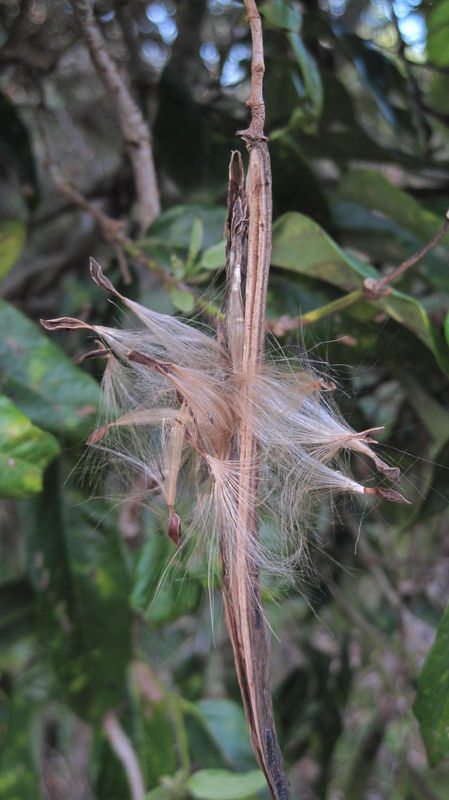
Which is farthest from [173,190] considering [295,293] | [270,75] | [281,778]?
[281,778]

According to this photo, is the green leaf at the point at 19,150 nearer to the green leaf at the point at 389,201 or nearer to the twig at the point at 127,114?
the twig at the point at 127,114

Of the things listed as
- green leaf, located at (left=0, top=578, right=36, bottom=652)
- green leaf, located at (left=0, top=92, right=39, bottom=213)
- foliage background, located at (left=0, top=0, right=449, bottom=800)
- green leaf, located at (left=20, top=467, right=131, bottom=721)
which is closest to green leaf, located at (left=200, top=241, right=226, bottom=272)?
foliage background, located at (left=0, top=0, right=449, bottom=800)

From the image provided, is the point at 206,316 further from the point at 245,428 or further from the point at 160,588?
the point at 160,588

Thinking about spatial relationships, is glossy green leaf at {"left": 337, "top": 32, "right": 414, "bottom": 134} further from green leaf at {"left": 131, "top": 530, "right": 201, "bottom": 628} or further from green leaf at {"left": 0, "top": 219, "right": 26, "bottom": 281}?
green leaf at {"left": 131, "top": 530, "right": 201, "bottom": 628}

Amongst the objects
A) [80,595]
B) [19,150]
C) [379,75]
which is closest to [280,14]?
[379,75]

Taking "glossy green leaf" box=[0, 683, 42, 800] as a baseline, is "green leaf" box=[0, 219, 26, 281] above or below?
above

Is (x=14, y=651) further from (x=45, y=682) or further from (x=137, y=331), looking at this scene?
(x=137, y=331)
